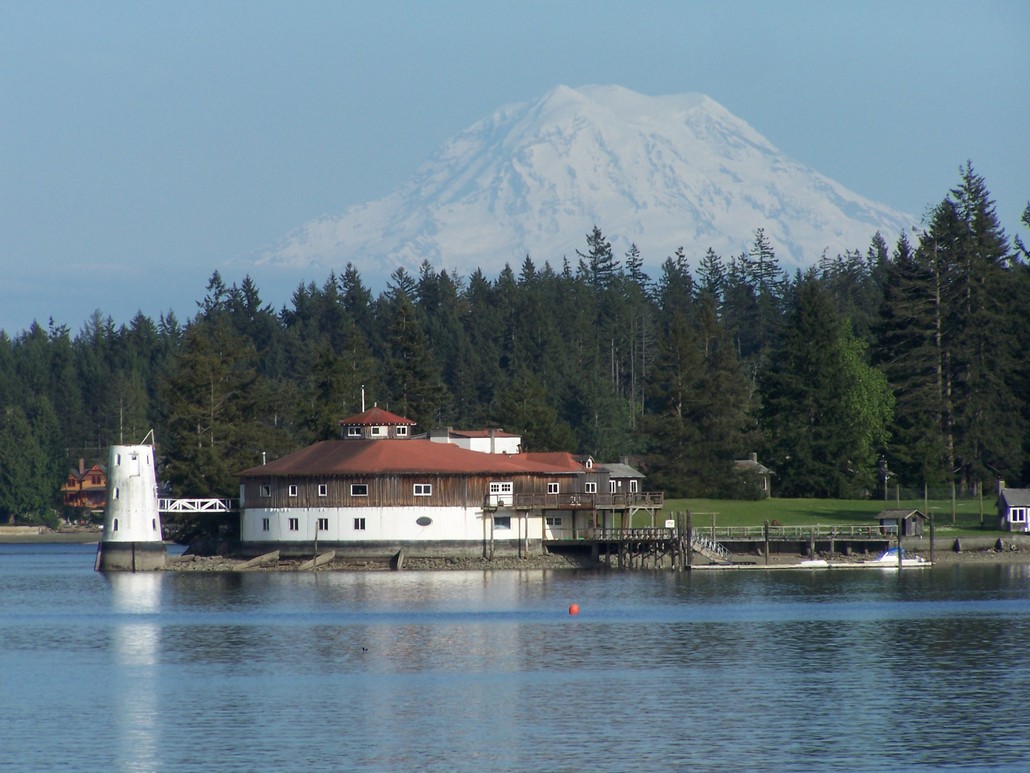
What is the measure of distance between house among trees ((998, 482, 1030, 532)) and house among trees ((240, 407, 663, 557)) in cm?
2033

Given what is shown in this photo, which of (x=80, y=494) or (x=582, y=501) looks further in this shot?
(x=80, y=494)

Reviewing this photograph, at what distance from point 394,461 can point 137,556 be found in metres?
15.3

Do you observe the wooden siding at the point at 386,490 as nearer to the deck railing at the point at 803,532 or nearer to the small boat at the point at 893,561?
the deck railing at the point at 803,532

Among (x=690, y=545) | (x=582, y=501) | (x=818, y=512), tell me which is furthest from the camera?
(x=818, y=512)

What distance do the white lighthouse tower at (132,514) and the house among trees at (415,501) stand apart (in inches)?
240

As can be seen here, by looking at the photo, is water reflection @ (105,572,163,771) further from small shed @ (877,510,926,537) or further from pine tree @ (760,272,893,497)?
pine tree @ (760,272,893,497)

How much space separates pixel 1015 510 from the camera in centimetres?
10006

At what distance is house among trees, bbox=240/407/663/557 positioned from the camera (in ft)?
313

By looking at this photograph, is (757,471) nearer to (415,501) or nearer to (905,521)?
(905,521)

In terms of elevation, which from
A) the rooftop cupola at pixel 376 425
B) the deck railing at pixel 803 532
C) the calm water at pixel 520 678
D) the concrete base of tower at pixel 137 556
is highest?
the rooftop cupola at pixel 376 425

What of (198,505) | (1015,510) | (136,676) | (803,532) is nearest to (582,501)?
(803,532)

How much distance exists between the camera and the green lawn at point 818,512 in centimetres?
10462

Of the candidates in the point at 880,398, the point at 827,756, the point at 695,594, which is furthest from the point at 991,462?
the point at 827,756

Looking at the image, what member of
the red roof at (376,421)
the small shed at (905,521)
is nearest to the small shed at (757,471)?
the small shed at (905,521)
